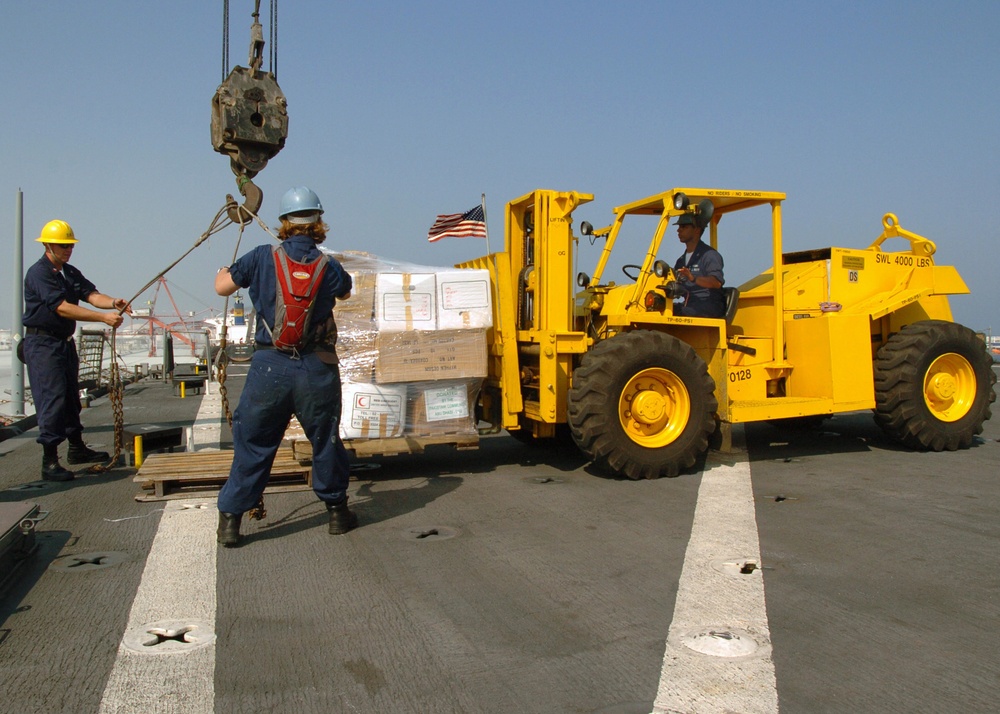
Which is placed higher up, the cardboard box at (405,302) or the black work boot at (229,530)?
the cardboard box at (405,302)

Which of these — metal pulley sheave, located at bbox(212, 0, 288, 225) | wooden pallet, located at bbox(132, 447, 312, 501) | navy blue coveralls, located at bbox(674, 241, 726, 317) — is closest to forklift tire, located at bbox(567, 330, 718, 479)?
navy blue coveralls, located at bbox(674, 241, 726, 317)

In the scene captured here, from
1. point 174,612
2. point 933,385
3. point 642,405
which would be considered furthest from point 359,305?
point 933,385

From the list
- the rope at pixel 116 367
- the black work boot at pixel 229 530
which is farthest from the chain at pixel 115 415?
the black work boot at pixel 229 530

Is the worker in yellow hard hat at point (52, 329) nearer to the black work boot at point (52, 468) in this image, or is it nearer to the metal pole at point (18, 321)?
the black work boot at point (52, 468)

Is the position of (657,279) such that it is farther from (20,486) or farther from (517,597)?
(20,486)

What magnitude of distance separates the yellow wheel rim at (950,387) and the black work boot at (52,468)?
775cm

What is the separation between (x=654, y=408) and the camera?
21.4 feet

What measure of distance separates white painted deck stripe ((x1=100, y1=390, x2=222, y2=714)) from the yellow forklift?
2662mm

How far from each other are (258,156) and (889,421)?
6.26 meters

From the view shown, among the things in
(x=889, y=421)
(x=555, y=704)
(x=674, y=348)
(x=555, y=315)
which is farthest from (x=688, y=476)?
(x=555, y=704)

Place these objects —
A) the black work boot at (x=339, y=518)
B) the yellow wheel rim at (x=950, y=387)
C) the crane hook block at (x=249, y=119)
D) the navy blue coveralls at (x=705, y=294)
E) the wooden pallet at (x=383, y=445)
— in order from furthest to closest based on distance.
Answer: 1. the yellow wheel rim at (x=950, y=387)
2. the navy blue coveralls at (x=705, y=294)
3. the crane hook block at (x=249, y=119)
4. the wooden pallet at (x=383, y=445)
5. the black work boot at (x=339, y=518)

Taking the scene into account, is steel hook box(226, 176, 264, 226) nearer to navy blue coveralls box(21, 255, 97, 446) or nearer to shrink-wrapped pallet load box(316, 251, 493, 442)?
shrink-wrapped pallet load box(316, 251, 493, 442)

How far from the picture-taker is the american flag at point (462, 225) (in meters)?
7.84

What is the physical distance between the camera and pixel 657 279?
278 inches
